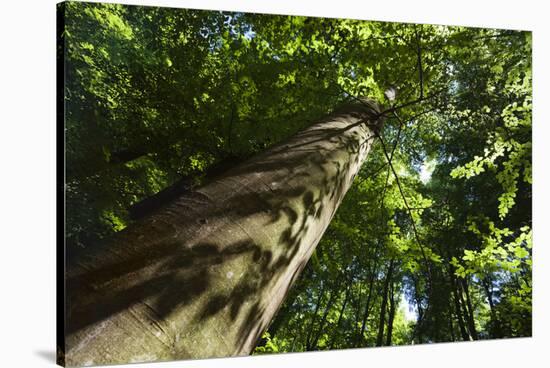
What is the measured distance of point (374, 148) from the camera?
4.77 m

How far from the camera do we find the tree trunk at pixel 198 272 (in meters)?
1.46

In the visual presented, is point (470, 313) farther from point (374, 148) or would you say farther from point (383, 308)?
point (374, 148)

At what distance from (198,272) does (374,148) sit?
3.47 meters

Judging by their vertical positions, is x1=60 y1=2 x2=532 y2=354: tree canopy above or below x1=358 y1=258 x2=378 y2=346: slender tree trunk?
above

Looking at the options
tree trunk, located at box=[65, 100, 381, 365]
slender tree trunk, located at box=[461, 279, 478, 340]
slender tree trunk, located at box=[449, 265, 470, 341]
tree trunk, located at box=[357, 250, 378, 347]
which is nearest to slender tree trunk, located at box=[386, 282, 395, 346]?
tree trunk, located at box=[357, 250, 378, 347]

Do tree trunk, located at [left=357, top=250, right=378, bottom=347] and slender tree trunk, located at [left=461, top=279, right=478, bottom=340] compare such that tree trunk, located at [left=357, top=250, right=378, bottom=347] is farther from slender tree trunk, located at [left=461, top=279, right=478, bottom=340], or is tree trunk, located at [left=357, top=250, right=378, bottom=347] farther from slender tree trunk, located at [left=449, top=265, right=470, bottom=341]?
slender tree trunk, located at [left=461, top=279, right=478, bottom=340]

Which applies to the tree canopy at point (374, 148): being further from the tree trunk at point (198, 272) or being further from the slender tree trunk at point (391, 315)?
the tree trunk at point (198, 272)

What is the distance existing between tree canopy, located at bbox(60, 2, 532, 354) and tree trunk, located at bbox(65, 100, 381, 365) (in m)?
1.53

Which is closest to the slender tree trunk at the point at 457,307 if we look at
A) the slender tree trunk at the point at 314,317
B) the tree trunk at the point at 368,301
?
the tree trunk at the point at 368,301

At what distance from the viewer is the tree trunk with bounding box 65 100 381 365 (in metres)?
1.46

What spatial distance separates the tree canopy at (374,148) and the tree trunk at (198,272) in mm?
1528

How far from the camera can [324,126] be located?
3.15 meters

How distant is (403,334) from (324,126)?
6.55ft
